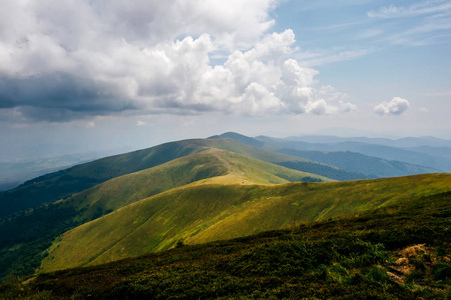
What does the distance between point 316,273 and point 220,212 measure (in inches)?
4869

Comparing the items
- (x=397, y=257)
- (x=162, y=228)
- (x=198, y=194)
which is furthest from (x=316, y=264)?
(x=198, y=194)

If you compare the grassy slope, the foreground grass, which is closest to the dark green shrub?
the foreground grass

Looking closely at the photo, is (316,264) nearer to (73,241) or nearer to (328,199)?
(328,199)

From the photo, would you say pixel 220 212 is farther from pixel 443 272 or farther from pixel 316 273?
pixel 443 272

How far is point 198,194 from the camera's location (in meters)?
176

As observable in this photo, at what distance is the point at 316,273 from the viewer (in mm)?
18047

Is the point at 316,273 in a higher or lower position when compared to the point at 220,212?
higher

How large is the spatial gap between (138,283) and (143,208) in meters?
186

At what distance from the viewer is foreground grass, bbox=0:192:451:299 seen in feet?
49.2

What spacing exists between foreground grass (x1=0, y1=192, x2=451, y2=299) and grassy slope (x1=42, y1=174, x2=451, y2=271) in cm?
5972

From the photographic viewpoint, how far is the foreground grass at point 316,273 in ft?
49.2

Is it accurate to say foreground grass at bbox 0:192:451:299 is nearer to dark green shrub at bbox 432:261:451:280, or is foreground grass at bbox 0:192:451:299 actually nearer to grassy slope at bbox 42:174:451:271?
dark green shrub at bbox 432:261:451:280

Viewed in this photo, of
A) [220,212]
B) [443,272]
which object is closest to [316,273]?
[443,272]

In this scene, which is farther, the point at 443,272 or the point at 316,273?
the point at 316,273
